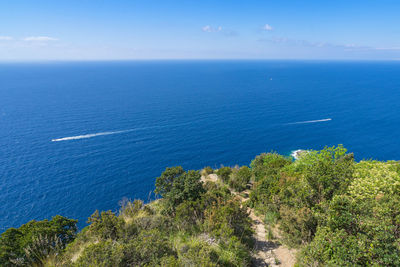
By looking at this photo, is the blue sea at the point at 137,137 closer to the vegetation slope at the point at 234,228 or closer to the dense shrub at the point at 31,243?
the dense shrub at the point at 31,243

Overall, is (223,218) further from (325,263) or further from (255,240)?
(325,263)

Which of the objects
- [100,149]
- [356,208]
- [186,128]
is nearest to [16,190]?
[100,149]

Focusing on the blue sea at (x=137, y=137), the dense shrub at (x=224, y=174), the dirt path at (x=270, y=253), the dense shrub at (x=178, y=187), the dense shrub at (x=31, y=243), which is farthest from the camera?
the blue sea at (x=137, y=137)

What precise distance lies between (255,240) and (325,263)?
6.86 metres

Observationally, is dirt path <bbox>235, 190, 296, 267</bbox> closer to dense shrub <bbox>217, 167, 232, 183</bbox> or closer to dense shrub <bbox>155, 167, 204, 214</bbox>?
dense shrub <bbox>155, 167, 204, 214</bbox>

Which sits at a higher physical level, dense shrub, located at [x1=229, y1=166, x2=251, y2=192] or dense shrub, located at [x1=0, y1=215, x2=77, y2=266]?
dense shrub, located at [x1=0, y1=215, x2=77, y2=266]

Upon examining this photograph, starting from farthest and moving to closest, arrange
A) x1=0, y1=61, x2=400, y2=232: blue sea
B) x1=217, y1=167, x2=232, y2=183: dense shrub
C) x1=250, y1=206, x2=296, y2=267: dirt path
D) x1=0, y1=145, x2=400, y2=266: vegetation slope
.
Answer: x1=0, y1=61, x2=400, y2=232: blue sea < x1=217, y1=167, x2=232, y2=183: dense shrub < x1=250, y1=206, x2=296, y2=267: dirt path < x1=0, y1=145, x2=400, y2=266: vegetation slope

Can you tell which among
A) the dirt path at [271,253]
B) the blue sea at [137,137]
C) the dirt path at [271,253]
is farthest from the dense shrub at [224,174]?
the blue sea at [137,137]

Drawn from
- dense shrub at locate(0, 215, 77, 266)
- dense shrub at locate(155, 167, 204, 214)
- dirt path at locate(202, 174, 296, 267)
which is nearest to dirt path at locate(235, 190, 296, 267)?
dirt path at locate(202, 174, 296, 267)

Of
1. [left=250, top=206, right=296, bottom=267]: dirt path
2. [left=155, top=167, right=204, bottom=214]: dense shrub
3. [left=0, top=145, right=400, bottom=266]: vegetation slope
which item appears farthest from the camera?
[left=155, top=167, right=204, bottom=214]: dense shrub

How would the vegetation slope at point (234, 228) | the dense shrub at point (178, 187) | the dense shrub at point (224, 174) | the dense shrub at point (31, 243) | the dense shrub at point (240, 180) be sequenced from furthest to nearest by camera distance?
1. the dense shrub at point (224, 174)
2. the dense shrub at point (240, 180)
3. the dense shrub at point (178, 187)
4. the dense shrub at point (31, 243)
5. the vegetation slope at point (234, 228)

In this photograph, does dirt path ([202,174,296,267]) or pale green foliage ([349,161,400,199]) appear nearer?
dirt path ([202,174,296,267])

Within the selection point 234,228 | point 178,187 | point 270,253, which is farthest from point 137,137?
point 270,253

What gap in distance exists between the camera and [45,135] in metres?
78.8
